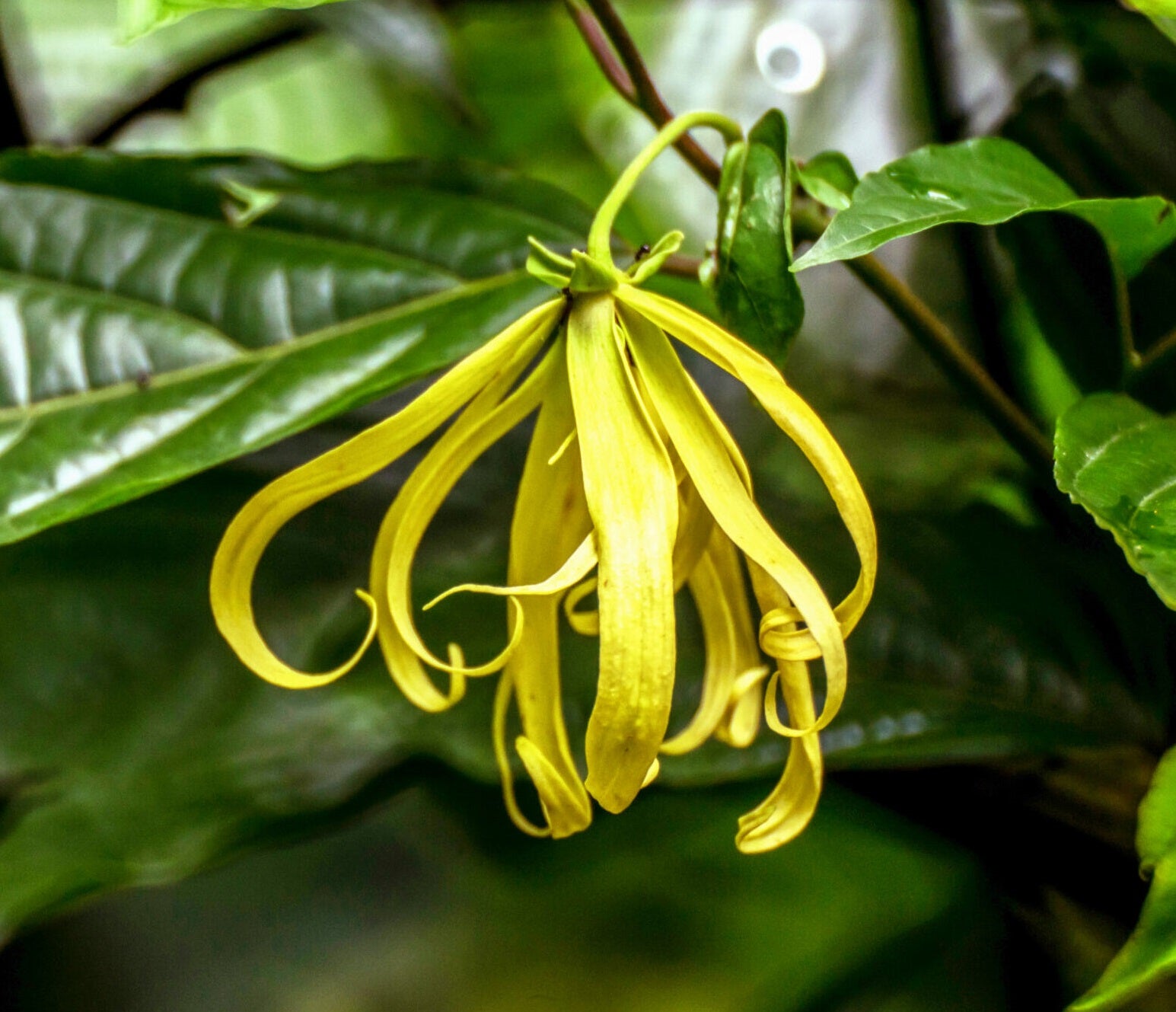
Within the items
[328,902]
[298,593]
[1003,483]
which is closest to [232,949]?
[328,902]

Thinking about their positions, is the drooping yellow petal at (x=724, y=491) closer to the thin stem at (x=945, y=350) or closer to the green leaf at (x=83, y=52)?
the thin stem at (x=945, y=350)

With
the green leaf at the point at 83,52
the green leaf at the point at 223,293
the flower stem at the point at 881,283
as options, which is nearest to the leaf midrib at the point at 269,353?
the green leaf at the point at 223,293

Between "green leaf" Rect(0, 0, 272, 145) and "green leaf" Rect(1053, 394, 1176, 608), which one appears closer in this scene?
"green leaf" Rect(1053, 394, 1176, 608)

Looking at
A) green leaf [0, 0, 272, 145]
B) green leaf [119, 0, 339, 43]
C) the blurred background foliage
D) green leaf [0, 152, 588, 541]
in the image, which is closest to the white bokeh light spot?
the blurred background foliage

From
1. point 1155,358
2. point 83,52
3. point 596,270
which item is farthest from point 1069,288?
point 83,52

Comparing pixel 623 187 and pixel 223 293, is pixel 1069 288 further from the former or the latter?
pixel 223 293

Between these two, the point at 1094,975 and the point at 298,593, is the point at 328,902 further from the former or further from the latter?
the point at 1094,975

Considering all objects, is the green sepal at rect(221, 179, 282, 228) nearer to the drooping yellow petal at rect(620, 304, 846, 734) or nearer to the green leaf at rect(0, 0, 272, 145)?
the drooping yellow petal at rect(620, 304, 846, 734)

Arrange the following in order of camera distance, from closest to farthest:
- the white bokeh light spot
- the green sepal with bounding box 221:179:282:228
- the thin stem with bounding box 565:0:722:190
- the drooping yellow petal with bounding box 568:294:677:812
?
the drooping yellow petal with bounding box 568:294:677:812, the thin stem with bounding box 565:0:722:190, the green sepal with bounding box 221:179:282:228, the white bokeh light spot
